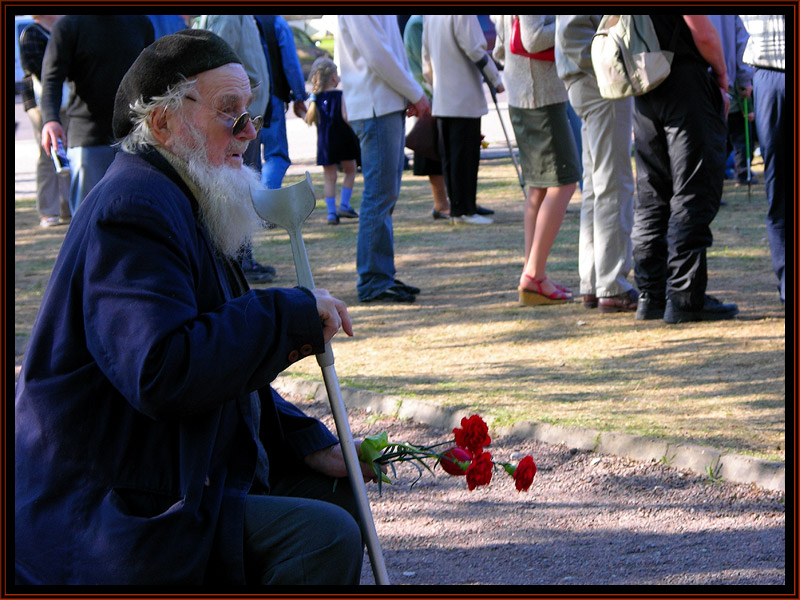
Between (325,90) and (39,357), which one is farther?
(325,90)

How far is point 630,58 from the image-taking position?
519 cm

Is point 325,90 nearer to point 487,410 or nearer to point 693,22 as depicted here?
point 693,22

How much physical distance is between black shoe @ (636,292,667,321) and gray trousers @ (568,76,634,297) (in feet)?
0.61

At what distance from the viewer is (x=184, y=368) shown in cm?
210

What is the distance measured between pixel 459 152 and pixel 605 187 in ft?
9.30

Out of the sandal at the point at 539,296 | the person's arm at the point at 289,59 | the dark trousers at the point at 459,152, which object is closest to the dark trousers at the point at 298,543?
the sandal at the point at 539,296

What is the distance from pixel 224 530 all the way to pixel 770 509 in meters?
2.11

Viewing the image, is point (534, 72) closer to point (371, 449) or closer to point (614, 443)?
point (614, 443)

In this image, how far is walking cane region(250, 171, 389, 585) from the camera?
249cm

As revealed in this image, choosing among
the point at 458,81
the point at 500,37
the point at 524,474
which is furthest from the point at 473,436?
the point at 458,81

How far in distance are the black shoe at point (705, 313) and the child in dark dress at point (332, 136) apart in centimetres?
451

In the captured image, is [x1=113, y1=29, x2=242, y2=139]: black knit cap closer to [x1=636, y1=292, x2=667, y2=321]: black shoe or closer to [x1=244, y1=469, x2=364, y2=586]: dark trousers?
[x1=244, y1=469, x2=364, y2=586]: dark trousers

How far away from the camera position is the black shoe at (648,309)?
5.91 metres

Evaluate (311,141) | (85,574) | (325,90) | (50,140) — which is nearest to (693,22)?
(50,140)
